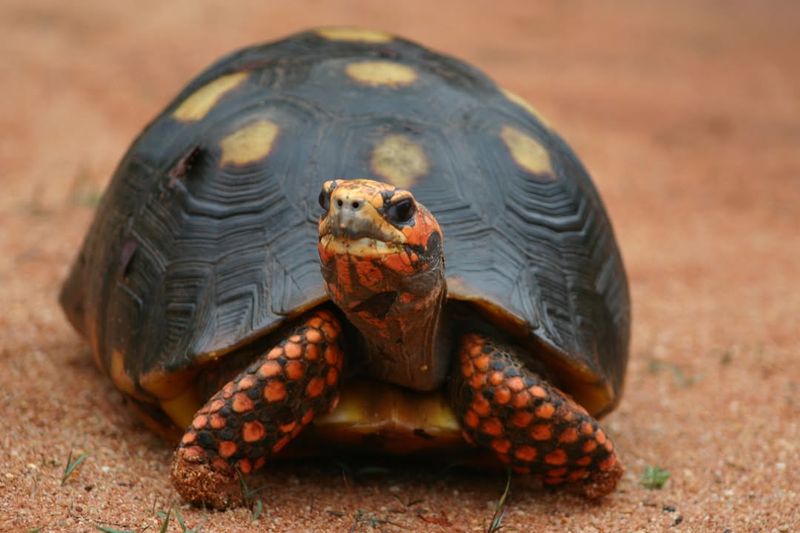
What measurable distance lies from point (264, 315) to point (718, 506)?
150 cm

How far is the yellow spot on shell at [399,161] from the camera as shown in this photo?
3332 millimetres

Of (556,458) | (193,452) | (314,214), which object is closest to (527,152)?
(314,214)

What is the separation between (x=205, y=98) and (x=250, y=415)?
4.41 feet

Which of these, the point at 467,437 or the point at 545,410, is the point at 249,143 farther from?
the point at 545,410

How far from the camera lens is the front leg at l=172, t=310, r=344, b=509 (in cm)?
296

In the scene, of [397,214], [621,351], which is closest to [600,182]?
[621,351]

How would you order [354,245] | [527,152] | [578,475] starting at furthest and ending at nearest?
[527,152]
[578,475]
[354,245]

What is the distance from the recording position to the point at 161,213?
140 inches

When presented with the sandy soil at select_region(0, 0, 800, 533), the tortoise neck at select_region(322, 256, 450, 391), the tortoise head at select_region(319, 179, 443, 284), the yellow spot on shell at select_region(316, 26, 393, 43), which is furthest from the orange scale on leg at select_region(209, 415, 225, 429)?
the yellow spot on shell at select_region(316, 26, 393, 43)

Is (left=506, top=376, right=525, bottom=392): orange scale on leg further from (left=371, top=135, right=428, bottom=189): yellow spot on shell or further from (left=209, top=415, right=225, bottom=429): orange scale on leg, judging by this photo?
(left=209, top=415, right=225, bottom=429): orange scale on leg

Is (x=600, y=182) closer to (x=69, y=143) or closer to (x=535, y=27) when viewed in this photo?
(x=69, y=143)

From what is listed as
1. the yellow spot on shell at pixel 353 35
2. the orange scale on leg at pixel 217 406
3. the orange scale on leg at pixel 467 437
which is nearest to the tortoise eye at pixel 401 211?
the orange scale on leg at pixel 217 406

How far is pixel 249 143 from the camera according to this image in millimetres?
3502

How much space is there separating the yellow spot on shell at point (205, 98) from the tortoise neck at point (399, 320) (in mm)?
1147
